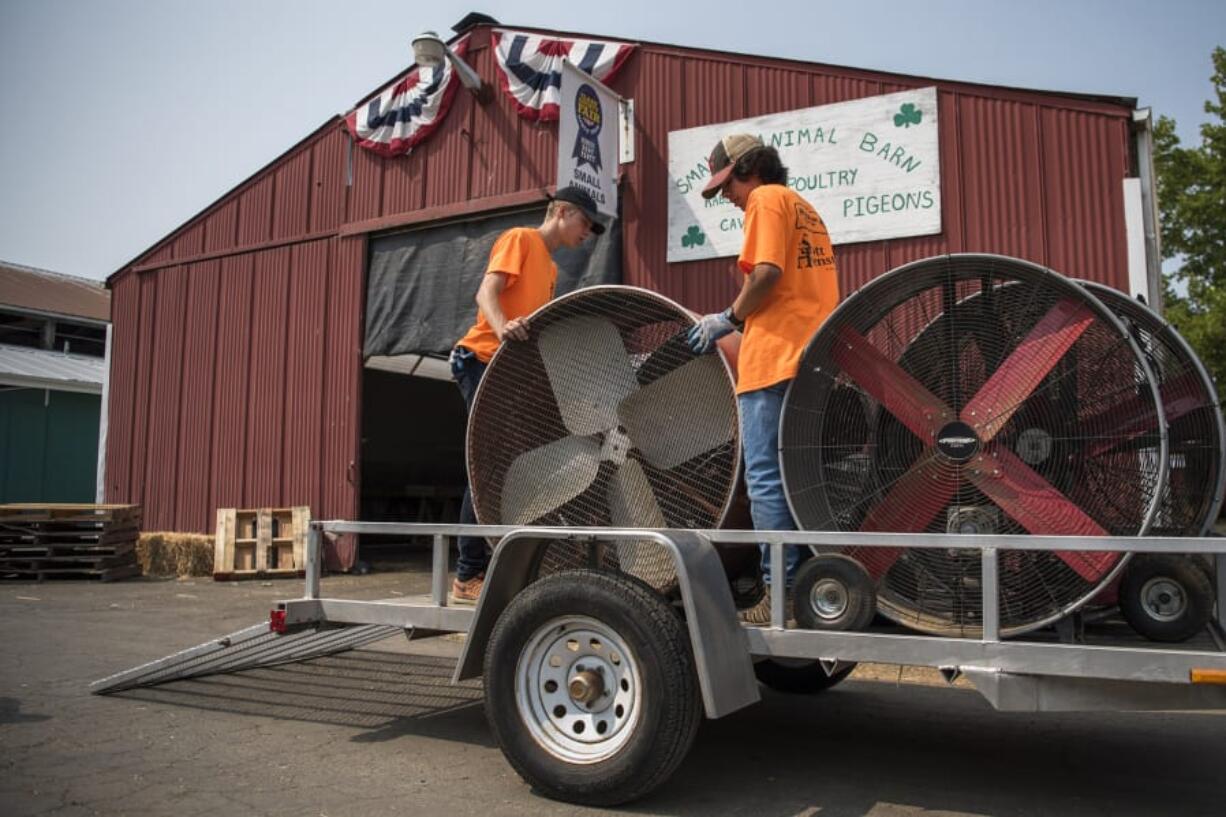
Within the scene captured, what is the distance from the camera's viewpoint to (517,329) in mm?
4148

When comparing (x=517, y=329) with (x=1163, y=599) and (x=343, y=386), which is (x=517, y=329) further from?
(x=343, y=386)

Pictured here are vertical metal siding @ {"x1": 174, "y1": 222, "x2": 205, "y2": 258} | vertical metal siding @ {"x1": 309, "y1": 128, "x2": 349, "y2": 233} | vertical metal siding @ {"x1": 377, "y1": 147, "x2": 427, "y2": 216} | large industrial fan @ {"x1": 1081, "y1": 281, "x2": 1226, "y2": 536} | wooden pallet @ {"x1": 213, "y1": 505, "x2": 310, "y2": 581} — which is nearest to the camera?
large industrial fan @ {"x1": 1081, "y1": 281, "x2": 1226, "y2": 536}

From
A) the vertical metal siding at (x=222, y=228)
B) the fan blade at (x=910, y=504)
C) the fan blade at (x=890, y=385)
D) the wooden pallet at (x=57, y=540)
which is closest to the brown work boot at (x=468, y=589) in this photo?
the fan blade at (x=910, y=504)

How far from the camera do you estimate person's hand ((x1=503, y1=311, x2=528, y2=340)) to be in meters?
4.15

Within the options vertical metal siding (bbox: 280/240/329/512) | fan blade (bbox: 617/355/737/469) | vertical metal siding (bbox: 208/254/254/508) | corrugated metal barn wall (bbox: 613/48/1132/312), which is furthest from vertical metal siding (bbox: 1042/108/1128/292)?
vertical metal siding (bbox: 208/254/254/508)

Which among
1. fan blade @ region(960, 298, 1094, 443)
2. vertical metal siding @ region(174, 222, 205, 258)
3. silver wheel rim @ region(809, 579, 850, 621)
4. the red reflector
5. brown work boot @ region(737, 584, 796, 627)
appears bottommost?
the red reflector

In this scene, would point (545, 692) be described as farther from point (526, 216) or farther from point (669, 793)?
point (526, 216)

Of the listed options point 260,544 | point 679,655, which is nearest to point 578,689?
point 679,655

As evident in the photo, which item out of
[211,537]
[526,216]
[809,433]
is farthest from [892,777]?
[211,537]

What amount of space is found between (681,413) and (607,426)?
34 cm

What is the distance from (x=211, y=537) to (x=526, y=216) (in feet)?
19.1

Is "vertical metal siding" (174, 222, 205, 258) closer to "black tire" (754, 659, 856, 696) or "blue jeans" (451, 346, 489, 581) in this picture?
"blue jeans" (451, 346, 489, 581)

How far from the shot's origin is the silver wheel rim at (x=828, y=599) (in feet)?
9.95

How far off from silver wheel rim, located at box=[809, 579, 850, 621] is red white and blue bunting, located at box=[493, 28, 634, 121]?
7327 mm
